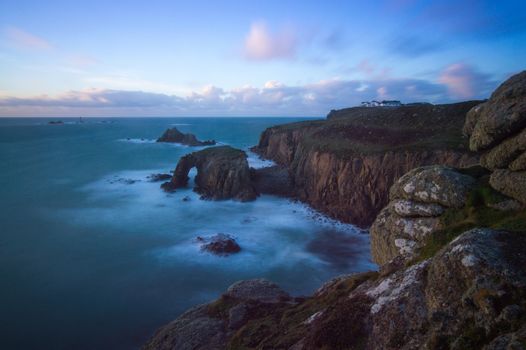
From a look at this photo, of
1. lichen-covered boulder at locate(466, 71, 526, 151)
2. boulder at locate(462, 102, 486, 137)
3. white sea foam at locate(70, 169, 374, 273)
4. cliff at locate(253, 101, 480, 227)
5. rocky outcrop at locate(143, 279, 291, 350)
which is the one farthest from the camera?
cliff at locate(253, 101, 480, 227)

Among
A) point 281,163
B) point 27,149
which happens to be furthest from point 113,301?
point 27,149

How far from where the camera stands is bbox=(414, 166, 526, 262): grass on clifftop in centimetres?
1290

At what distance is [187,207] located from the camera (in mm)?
51688

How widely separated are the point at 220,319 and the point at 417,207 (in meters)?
12.5

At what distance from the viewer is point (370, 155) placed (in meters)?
46.6

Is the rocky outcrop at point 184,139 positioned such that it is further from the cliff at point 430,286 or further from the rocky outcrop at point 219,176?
the cliff at point 430,286

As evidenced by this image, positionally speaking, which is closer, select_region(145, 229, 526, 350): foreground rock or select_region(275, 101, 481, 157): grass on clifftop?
select_region(145, 229, 526, 350): foreground rock

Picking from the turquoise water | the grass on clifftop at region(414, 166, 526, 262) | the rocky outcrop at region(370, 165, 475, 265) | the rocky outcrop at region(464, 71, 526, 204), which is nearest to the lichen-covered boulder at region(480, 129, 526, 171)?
the rocky outcrop at region(464, 71, 526, 204)

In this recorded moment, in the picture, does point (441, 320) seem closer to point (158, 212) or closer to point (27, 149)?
point (158, 212)

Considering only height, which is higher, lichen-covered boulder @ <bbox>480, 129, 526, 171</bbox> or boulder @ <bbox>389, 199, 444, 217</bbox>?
lichen-covered boulder @ <bbox>480, 129, 526, 171</bbox>

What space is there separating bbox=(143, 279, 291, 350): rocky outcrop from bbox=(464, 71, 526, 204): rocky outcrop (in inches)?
519

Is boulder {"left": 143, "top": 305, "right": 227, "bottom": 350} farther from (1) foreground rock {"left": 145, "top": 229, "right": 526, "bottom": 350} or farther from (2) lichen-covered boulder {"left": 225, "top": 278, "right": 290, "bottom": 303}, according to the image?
(2) lichen-covered boulder {"left": 225, "top": 278, "right": 290, "bottom": 303}

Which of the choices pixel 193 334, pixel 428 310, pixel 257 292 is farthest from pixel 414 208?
pixel 193 334

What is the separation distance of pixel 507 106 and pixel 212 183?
156 ft
